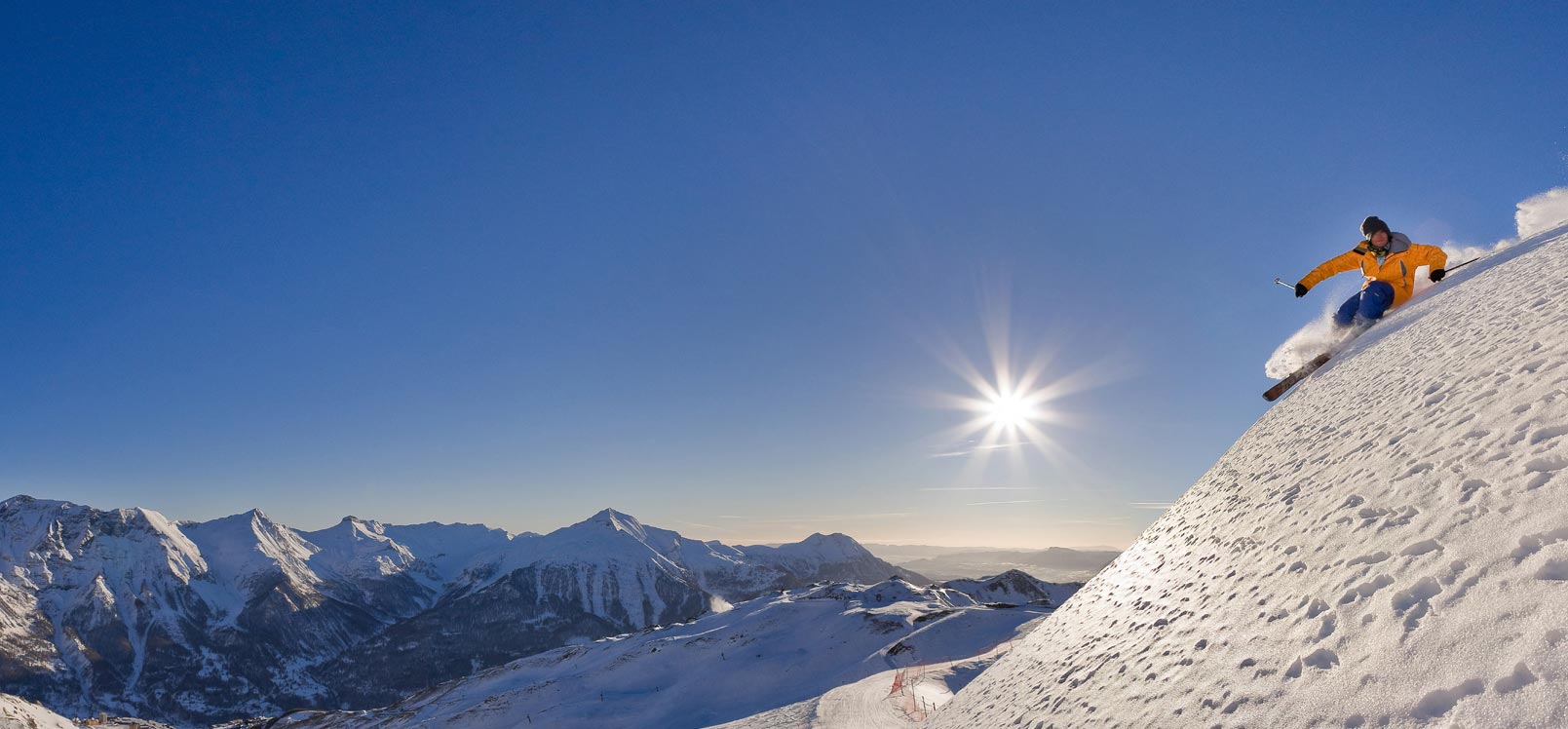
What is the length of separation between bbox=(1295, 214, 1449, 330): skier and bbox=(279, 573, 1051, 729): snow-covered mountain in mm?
18346

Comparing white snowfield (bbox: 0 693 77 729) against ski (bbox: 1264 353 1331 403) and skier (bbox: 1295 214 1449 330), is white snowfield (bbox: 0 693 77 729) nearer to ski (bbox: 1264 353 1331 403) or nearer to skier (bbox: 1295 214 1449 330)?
ski (bbox: 1264 353 1331 403)

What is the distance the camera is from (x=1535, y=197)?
10523 mm

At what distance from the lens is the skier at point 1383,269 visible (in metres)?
10.2

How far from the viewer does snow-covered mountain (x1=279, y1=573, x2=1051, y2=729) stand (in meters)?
41.4

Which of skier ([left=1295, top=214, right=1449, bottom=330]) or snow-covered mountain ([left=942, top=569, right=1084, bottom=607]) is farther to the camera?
snow-covered mountain ([left=942, top=569, right=1084, bottom=607])

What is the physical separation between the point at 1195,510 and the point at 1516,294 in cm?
333

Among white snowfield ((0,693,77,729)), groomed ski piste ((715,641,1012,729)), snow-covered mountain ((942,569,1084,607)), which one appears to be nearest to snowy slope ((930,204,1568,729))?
groomed ski piste ((715,641,1012,729))

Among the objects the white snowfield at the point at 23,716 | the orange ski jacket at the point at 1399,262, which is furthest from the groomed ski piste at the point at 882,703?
the white snowfield at the point at 23,716

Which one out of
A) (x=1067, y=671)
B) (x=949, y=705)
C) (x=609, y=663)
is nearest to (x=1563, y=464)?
(x=1067, y=671)

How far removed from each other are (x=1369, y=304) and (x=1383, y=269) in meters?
0.75

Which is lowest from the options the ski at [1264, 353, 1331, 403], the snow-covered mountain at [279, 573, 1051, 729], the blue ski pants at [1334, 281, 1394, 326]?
the snow-covered mountain at [279, 573, 1051, 729]

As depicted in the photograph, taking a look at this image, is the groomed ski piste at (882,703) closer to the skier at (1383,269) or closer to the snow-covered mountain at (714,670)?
the snow-covered mountain at (714,670)

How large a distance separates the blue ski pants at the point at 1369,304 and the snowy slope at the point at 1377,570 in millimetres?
2971

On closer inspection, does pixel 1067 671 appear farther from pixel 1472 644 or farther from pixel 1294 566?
pixel 1472 644
